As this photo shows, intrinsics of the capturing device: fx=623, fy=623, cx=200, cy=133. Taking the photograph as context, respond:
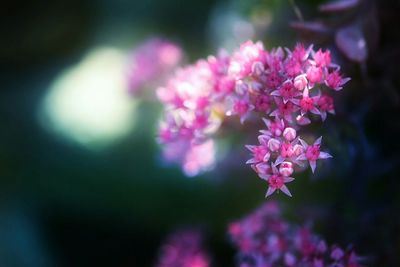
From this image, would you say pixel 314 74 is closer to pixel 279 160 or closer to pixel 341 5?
pixel 279 160

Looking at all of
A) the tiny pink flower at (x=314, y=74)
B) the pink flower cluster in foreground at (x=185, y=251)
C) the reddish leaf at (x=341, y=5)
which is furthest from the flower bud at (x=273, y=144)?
the pink flower cluster in foreground at (x=185, y=251)

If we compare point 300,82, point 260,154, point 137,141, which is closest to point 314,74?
point 300,82

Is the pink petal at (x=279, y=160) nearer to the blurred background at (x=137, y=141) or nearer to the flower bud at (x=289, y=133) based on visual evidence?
the flower bud at (x=289, y=133)

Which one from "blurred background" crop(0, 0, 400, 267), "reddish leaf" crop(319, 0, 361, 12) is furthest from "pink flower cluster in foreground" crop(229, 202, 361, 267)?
"reddish leaf" crop(319, 0, 361, 12)

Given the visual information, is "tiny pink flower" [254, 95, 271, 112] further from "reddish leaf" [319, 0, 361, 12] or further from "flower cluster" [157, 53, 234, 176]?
"reddish leaf" [319, 0, 361, 12]

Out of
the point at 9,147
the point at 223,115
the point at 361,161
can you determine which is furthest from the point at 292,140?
the point at 9,147

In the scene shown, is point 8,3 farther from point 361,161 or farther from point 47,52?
point 361,161
